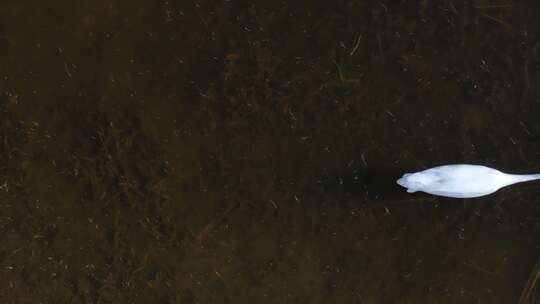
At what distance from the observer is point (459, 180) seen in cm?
67

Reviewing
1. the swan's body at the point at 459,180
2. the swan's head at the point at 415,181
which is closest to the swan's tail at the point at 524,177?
the swan's body at the point at 459,180

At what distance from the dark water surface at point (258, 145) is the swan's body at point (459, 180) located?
0.13 ft

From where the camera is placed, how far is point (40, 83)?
703 mm

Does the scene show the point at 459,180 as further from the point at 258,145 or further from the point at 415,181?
the point at 258,145

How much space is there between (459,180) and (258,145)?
295 mm

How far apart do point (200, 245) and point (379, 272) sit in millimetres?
278

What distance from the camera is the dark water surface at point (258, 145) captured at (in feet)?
2.31

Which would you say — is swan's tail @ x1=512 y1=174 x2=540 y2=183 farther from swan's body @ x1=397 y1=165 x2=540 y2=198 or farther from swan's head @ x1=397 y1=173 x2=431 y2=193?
swan's head @ x1=397 y1=173 x2=431 y2=193

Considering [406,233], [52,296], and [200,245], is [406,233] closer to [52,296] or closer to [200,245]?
[200,245]

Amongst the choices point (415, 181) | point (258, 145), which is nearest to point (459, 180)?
point (415, 181)

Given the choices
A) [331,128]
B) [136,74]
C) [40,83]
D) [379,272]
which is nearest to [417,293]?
[379,272]

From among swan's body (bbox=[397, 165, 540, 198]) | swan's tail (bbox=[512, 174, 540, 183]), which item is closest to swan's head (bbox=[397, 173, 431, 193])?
swan's body (bbox=[397, 165, 540, 198])

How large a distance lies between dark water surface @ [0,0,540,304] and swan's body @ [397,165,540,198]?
40 mm

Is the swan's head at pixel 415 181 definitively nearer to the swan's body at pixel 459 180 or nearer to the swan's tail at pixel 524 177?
the swan's body at pixel 459 180
